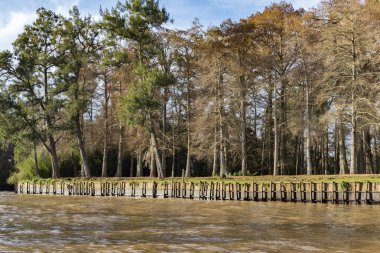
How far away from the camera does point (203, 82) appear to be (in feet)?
134

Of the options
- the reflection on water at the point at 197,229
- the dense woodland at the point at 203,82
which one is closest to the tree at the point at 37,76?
the dense woodland at the point at 203,82

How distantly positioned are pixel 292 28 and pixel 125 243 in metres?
29.4

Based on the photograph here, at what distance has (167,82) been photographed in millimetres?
39656

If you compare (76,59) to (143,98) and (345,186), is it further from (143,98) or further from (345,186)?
(345,186)

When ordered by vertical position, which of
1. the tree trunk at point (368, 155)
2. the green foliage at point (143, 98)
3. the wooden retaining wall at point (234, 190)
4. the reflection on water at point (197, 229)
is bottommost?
the reflection on water at point (197, 229)

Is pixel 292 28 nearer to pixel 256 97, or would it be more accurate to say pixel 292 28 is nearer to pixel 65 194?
pixel 256 97

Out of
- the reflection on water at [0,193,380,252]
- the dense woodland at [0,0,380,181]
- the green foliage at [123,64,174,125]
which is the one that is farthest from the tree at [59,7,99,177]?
the reflection on water at [0,193,380,252]

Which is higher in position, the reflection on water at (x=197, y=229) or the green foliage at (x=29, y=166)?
the green foliage at (x=29, y=166)

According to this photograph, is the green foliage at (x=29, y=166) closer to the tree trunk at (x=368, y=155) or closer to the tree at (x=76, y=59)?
the tree at (x=76, y=59)

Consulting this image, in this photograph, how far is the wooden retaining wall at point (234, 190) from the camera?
90.2 feet

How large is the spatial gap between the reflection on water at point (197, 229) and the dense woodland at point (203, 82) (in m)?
13.2

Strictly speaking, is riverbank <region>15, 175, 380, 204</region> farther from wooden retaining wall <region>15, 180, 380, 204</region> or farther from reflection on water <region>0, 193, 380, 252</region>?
reflection on water <region>0, 193, 380, 252</region>

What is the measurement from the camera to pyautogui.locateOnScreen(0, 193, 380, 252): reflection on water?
14086 millimetres

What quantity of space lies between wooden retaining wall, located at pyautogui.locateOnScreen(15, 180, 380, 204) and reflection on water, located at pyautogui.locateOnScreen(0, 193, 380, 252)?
1697mm
